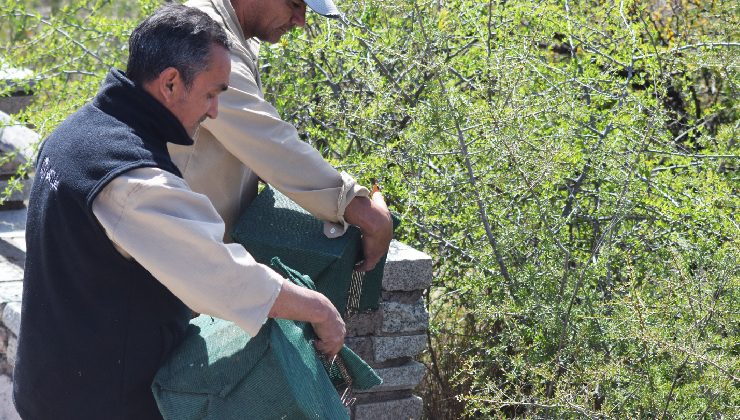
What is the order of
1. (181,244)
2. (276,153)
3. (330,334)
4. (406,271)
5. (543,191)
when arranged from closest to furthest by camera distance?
(181,244), (330,334), (276,153), (406,271), (543,191)

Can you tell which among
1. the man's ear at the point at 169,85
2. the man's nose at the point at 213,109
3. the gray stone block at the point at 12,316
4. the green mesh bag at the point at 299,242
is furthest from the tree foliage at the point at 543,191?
the man's ear at the point at 169,85

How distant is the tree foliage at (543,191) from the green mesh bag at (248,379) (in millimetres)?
1092

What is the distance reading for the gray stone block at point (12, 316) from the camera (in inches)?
144

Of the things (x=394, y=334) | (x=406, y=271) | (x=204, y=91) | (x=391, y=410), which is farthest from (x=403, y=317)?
(x=204, y=91)

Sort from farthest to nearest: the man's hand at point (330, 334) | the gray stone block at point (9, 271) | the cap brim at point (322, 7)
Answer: the gray stone block at point (9, 271) < the cap brim at point (322, 7) < the man's hand at point (330, 334)

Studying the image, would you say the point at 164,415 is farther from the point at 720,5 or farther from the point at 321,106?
the point at 720,5

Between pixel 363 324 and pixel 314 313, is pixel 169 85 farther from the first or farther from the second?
pixel 363 324

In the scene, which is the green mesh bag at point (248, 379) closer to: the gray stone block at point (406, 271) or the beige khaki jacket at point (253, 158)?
the beige khaki jacket at point (253, 158)

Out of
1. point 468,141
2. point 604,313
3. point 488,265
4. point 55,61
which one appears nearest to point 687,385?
point 604,313

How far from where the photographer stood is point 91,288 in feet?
7.26

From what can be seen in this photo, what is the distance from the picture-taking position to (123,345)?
2.26 metres

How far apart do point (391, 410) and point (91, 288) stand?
168 cm

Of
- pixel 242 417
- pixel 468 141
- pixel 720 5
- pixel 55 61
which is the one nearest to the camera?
pixel 242 417

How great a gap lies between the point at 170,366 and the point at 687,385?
1682 mm
